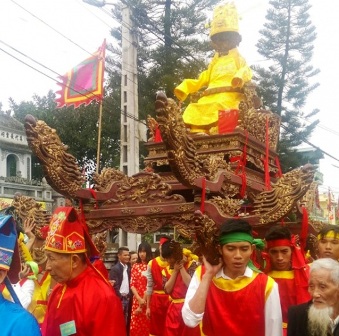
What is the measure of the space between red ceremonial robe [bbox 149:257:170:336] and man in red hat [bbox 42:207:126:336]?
3224 millimetres

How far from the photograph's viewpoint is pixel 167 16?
1773cm

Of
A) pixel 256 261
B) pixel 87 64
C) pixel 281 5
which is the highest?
pixel 281 5

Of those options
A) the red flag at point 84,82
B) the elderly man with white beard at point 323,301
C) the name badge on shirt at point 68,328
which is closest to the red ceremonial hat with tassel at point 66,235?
the name badge on shirt at point 68,328

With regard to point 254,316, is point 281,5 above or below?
above

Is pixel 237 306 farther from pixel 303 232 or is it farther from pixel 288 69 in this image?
pixel 288 69

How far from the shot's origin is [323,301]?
2811 millimetres

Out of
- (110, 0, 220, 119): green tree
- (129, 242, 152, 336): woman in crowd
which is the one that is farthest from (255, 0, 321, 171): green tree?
(129, 242, 152, 336): woman in crowd

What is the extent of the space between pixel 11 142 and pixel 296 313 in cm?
2266

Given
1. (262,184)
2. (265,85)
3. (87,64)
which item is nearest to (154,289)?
(262,184)

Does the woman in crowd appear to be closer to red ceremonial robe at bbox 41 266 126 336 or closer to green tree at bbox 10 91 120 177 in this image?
red ceremonial robe at bbox 41 266 126 336

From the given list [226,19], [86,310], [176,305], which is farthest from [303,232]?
[226,19]

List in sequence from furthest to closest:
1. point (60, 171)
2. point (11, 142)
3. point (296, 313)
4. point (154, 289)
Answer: point (11, 142) < point (154, 289) < point (60, 171) < point (296, 313)

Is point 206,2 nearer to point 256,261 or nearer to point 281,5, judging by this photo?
point 281,5

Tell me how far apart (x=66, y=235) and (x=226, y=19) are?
3141 mm
